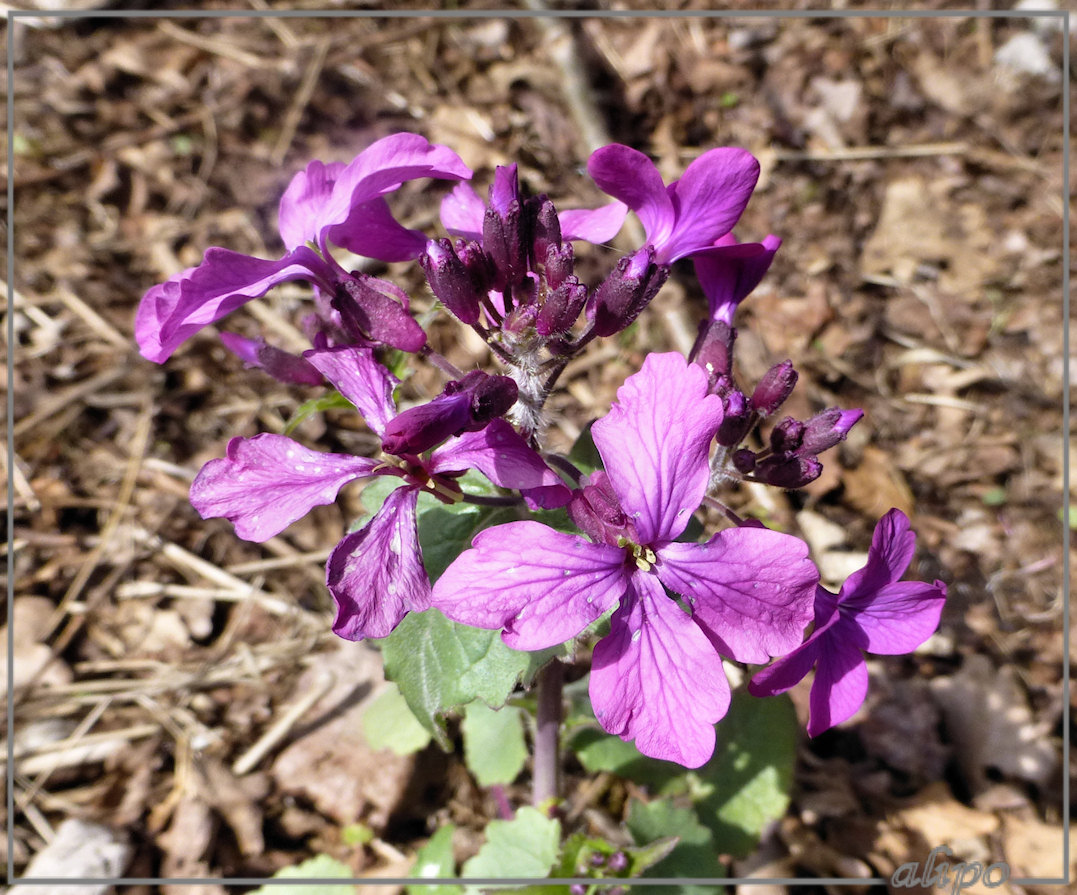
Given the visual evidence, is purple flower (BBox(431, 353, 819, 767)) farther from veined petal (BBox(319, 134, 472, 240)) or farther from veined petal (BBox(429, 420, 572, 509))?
veined petal (BBox(319, 134, 472, 240))

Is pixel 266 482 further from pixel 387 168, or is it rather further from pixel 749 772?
pixel 749 772

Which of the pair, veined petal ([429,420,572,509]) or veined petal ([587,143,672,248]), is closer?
veined petal ([429,420,572,509])

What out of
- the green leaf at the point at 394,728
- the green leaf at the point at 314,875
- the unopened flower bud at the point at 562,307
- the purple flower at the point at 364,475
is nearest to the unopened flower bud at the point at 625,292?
the unopened flower bud at the point at 562,307

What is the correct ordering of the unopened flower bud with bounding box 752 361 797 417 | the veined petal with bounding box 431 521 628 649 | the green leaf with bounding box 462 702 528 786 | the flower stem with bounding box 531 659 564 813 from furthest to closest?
1. the green leaf with bounding box 462 702 528 786
2. the flower stem with bounding box 531 659 564 813
3. the unopened flower bud with bounding box 752 361 797 417
4. the veined petal with bounding box 431 521 628 649

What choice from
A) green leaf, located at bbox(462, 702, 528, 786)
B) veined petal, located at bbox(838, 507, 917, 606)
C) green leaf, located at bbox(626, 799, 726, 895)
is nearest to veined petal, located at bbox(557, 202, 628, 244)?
veined petal, located at bbox(838, 507, 917, 606)

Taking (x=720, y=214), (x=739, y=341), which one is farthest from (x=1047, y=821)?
(x=720, y=214)

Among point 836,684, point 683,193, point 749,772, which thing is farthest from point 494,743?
point 683,193

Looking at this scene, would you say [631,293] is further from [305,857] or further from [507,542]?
[305,857]
